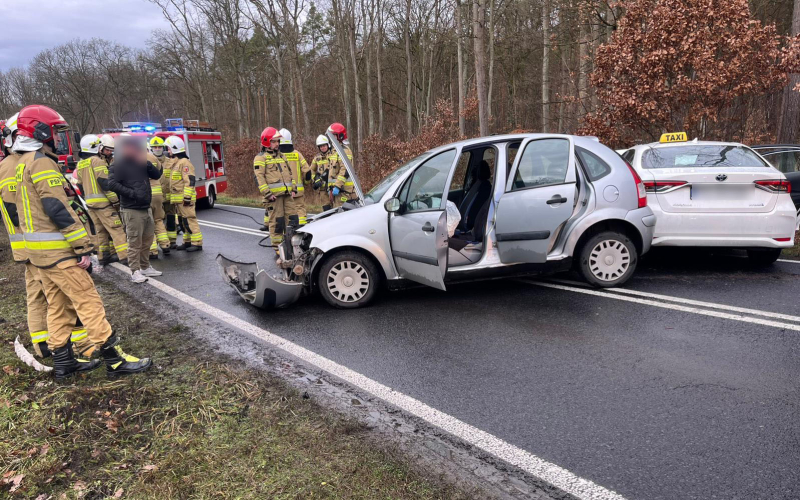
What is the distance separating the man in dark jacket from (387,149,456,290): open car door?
3.85m

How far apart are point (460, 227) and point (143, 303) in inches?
151

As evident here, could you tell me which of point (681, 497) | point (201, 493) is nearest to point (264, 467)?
point (201, 493)

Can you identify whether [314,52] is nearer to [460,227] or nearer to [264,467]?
[460,227]

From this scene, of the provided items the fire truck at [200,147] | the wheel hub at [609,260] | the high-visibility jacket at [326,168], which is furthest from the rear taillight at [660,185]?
the fire truck at [200,147]

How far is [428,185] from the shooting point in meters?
5.45

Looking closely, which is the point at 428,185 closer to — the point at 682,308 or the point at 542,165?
the point at 542,165

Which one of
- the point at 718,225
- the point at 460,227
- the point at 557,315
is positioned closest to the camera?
the point at 557,315

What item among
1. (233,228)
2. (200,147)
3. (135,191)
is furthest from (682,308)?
(200,147)

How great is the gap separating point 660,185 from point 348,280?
149 inches

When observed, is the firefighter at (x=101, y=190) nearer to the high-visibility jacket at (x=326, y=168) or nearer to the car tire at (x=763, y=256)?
the high-visibility jacket at (x=326, y=168)

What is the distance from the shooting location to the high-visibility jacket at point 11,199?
376 cm

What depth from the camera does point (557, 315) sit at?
200 inches

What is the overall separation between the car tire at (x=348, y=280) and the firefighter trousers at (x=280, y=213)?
11.5 feet

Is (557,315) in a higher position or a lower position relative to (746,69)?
lower
